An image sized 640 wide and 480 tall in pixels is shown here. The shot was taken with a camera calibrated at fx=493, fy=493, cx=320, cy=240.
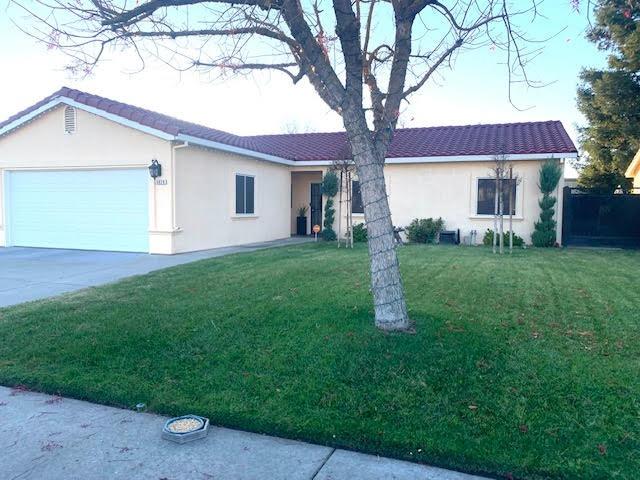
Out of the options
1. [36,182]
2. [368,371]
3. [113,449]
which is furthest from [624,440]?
[36,182]

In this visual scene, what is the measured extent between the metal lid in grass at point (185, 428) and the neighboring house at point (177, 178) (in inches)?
377

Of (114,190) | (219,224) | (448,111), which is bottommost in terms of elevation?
(219,224)

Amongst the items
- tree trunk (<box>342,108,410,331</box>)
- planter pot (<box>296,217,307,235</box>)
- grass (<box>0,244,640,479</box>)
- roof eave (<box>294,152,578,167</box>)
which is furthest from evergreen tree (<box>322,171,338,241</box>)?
tree trunk (<box>342,108,410,331</box>)

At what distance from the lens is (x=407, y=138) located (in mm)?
19703

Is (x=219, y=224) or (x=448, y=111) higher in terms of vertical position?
(x=448, y=111)

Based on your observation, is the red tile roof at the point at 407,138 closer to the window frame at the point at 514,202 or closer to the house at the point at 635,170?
the window frame at the point at 514,202

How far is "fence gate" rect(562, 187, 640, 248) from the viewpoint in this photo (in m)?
16.1

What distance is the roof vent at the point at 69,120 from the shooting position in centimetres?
1367

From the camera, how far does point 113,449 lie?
3.38 meters

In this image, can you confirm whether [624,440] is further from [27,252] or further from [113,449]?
[27,252]

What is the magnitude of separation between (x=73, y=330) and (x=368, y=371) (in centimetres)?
355

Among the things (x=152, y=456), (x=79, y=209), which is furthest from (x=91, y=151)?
(x=152, y=456)

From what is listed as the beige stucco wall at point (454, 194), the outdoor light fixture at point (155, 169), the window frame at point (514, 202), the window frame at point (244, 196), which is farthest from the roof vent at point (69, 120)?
the window frame at point (514, 202)

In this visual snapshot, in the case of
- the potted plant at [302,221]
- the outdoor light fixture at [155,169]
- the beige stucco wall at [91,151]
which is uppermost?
the beige stucco wall at [91,151]
